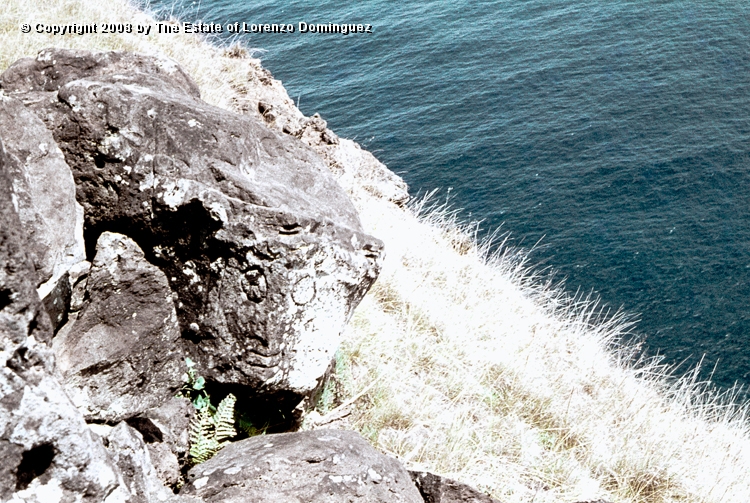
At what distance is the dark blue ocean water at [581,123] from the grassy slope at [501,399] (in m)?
6.12

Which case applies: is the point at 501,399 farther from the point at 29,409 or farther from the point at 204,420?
the point at 29,409

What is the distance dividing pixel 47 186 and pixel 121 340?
90 cm

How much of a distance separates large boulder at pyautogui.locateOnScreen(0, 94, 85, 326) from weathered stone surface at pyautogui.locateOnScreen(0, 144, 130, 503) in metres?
1.25

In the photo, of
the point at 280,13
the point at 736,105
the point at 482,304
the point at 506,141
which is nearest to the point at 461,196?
the point at 506,141

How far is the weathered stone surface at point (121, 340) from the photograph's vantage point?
12.4 ft

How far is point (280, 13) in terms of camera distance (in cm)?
2788

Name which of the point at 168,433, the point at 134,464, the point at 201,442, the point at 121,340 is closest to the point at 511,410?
the point at 201,442

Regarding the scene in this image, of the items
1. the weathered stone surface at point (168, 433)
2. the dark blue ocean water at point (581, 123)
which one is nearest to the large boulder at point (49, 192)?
the weathered stone surface at point (168, 433)

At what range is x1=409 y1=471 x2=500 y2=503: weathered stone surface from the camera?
3.94 metres

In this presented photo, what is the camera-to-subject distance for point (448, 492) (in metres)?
3.97

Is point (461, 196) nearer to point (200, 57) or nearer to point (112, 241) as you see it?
point (200, 57)

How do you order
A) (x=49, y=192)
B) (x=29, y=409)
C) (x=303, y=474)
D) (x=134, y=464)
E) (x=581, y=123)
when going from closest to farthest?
1. (x=29, y=409)
2. (x=134, y=464)
3. (x=303, y=474)
4. (x=49, y=192)
5. (x=581, y=123)

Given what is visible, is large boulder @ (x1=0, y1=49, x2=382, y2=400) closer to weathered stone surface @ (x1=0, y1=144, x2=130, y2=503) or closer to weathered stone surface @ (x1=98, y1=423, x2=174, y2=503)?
weathered stone surface @ (x1=98, y1=423, x2=174, y2=503)

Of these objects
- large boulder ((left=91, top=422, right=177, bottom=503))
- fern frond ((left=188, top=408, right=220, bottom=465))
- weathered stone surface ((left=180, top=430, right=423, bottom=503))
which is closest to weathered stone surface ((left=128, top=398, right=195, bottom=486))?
fern frond ((left=188, top=408, right=220, bottom=465))
